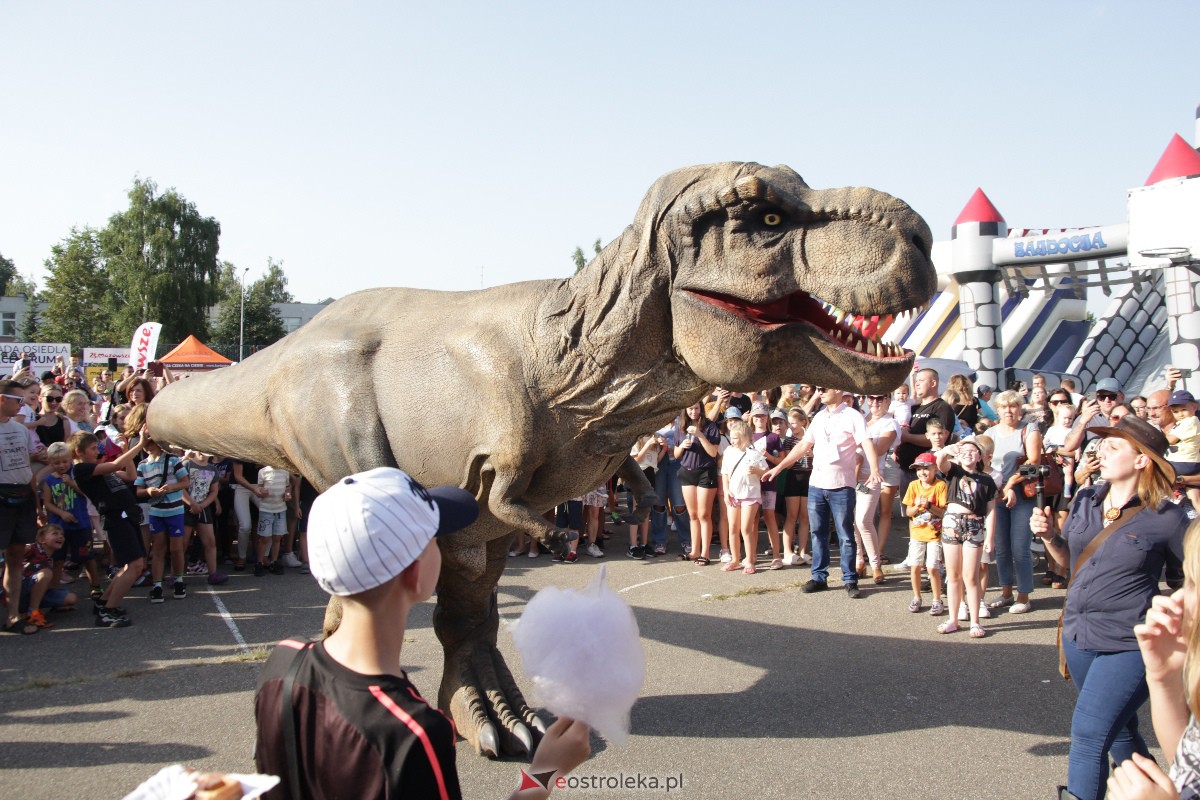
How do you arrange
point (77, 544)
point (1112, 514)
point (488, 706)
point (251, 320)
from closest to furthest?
point (1112, 514) < point (488, 706) < point (77, 544) < point (251, 320)

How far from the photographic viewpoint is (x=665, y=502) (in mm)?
9867

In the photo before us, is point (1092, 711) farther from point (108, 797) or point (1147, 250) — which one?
point (1147, 250)

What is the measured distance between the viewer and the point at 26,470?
6.58m

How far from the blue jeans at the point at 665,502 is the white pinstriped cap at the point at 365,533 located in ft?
26.1

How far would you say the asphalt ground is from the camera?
13.6 feet

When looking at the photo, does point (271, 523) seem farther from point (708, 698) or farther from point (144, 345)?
point (144, 345)

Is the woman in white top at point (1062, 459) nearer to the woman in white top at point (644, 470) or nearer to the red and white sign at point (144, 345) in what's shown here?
the woman in white top at point (644, 470)

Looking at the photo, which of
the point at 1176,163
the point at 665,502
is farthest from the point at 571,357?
the point at 1176,163

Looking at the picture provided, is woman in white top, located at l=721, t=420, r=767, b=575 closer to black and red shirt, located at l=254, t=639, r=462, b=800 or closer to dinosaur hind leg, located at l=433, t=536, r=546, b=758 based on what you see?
dinosaur hind leg, located at l=433, t=536, r=546, b=758

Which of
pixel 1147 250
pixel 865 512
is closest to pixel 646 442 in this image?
pixel 865 512

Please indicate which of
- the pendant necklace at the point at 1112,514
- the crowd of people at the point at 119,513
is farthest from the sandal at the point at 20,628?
the pendant necklace at the point at 1112,514

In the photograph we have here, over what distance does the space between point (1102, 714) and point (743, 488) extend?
537cm

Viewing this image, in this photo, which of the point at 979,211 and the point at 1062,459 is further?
the point at 979,211

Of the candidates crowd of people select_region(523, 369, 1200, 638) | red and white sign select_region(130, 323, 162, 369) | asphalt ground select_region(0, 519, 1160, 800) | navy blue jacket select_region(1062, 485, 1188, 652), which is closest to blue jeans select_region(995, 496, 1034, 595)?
crowd of people select_region(523, 369, 1200, 638)
